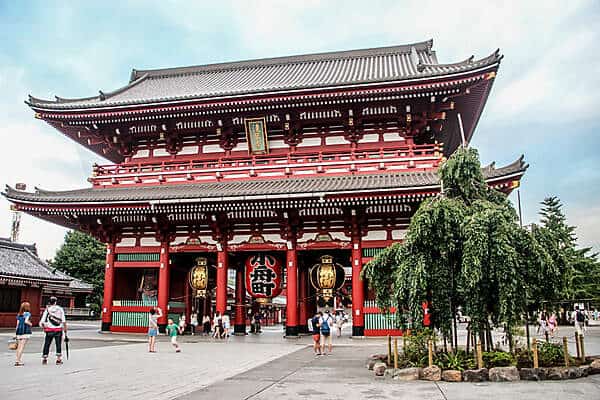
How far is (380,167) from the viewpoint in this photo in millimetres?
22062

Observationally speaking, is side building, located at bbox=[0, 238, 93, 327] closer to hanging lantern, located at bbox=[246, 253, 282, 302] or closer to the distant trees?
hanging lantern, located at bbox=[246, 253, 282, 302]

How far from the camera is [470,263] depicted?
10711 mm

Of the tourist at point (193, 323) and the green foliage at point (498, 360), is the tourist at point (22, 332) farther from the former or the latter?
the tourist at point (193, 323)

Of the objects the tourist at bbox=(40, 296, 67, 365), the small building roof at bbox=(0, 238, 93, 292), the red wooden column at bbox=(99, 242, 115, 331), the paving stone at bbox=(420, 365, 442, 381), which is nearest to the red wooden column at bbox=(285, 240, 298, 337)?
the red wooden column at bbox=(99, 242, 115, 331)

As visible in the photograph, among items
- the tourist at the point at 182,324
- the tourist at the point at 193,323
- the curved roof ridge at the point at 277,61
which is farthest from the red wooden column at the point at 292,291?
the curved roof ridge at the point at 277,61

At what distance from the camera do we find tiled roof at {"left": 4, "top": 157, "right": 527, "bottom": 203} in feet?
63.2

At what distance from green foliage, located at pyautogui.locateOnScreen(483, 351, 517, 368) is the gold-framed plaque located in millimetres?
15578

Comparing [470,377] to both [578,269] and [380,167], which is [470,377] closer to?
[380,167]

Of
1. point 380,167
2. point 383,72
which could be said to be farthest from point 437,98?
point 383,72

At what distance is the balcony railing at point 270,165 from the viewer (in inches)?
871

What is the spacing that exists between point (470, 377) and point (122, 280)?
1991 cm

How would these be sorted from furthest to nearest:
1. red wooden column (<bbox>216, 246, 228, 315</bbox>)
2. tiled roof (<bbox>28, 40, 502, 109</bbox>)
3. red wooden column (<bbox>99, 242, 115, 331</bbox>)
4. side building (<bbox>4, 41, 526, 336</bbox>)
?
tiled roof (<bbox>28, 40, 502, 109</bbox>) < red wooden column (<bbox>99, 242, 115, 331</bbox>) < red wooden column (<bbox>216, 246, 228, 315</bbox>) < side building (<bbox>4, 41, 526, 336</bbox>)

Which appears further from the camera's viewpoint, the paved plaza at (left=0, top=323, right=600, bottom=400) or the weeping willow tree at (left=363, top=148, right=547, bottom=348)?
the weeping willow tree at (left=363, top=148, right=547, bottom=348)

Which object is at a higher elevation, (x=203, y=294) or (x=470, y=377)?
(x=203, y=294)
